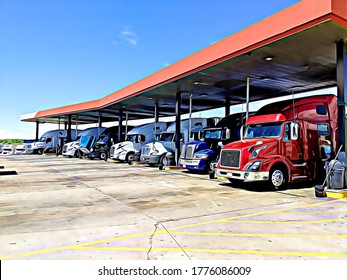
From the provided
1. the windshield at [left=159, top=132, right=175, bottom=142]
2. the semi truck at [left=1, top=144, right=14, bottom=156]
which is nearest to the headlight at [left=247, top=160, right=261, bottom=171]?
the windshield at [left=159, top=132, right=175, bottom=142]

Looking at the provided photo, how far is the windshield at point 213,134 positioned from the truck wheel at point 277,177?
5407mm

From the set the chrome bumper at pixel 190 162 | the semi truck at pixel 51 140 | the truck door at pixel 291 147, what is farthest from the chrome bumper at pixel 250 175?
the semi truck at pixel 51 140

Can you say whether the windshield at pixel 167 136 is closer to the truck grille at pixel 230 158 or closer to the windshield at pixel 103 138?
the windshield at pixel 103 138

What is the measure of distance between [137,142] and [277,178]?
13.9 metres

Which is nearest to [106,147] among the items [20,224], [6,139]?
[20,224]

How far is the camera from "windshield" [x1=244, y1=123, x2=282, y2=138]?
9750 millimetres

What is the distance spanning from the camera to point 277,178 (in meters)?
9.20

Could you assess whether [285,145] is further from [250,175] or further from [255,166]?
[250,175]

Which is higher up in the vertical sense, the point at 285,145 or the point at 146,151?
the point at 285,145

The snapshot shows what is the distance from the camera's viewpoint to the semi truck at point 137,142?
21469 millimetres

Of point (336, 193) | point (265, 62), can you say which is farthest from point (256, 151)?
point (265, 62)

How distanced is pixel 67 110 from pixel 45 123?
14195 mm

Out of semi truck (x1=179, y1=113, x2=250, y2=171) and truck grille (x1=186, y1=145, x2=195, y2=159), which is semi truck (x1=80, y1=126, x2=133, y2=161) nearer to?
truck grille (x1=186, y1=145, x2=195, y2=159)

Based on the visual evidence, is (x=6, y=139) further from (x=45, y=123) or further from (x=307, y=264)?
(x=307, y=264)
